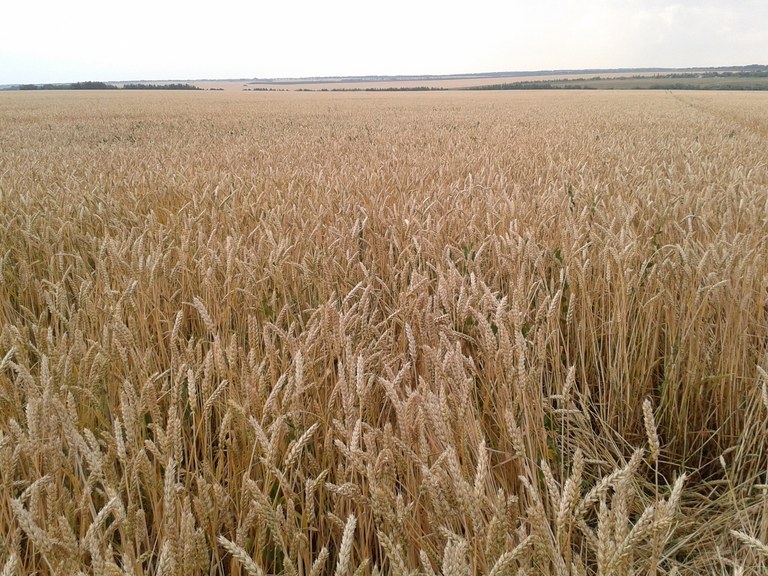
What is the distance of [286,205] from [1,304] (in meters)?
1.70

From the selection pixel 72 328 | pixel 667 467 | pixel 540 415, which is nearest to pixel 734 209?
pixel 667 467

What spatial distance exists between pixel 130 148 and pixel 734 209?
6.96m

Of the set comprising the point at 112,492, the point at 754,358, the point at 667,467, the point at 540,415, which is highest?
the point at 112,492

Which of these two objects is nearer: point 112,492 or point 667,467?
point 112,492

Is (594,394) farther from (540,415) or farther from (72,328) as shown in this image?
(72,328)

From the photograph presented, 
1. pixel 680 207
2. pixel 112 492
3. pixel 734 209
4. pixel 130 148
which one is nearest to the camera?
pixel 112 492

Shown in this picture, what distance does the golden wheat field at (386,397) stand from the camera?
82cm

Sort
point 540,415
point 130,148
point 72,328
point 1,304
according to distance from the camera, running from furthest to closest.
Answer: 1. point 130,148
2. point 1,304
3. point 72,328
4. point 540,415

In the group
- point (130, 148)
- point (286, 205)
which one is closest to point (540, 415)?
point (286, 205)

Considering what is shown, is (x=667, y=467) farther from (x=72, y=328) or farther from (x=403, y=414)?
(x=72, y=328)

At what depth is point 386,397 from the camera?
4.61 ft

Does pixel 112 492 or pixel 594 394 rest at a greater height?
pixel 112 492

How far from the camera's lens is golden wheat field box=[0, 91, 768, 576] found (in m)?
0.82

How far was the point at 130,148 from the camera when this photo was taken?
7.04 m
